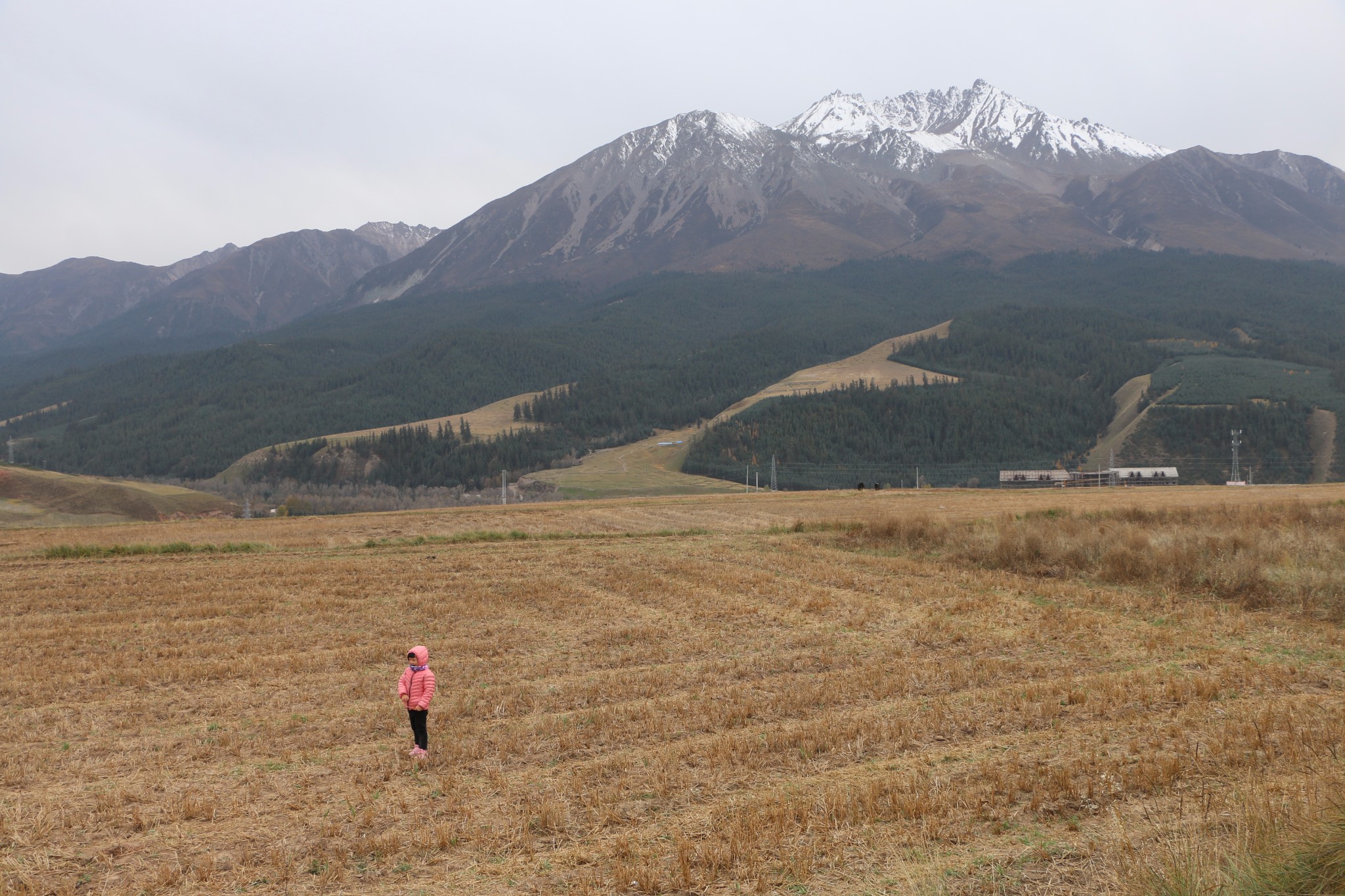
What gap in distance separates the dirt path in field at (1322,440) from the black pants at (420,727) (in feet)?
529

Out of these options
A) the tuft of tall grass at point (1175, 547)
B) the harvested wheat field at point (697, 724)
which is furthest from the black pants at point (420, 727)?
the tuft of tall grass at point (1175, 547)

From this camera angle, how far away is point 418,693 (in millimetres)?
13125

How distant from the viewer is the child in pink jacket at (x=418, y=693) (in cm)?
1292

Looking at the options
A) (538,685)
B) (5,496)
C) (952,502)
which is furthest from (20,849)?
(5,496)

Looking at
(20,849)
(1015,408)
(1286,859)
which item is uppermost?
(1015,408)

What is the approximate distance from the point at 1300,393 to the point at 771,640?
18480 centimetres

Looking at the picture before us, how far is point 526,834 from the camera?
32.4ft

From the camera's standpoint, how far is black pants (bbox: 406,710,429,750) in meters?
12.9

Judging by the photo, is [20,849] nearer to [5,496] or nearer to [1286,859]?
[1286,859]

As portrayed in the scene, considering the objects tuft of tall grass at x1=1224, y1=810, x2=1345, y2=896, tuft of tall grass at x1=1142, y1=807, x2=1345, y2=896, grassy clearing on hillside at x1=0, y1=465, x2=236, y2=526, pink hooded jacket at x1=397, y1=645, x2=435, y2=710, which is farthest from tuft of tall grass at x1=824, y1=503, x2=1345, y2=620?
grassy clearing on hillside at x1=0, y1=465, x2=236, y2=526

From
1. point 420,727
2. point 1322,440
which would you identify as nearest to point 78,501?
point 420,727

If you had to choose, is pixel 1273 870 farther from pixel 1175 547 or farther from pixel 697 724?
pixel 1175 547

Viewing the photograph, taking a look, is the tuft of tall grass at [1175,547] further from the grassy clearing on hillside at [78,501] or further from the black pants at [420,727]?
the grassy clearing on hillside at [78,501]

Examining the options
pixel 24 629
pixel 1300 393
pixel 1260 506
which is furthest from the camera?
pixel 1300 393
